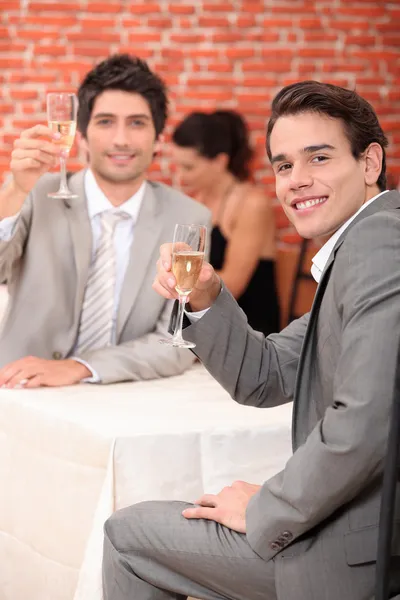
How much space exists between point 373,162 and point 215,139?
3.28 meters

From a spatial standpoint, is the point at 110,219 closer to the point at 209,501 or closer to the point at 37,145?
the point at 37,145

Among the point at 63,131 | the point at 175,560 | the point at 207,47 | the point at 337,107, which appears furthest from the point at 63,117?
the point at 207,47

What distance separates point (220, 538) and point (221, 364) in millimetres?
367

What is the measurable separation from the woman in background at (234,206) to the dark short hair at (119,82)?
1686 mm

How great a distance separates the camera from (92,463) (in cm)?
188

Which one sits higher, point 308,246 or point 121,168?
point 121,168

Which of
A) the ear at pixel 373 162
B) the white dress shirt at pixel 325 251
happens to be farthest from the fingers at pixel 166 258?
the ear at pixel 373 162

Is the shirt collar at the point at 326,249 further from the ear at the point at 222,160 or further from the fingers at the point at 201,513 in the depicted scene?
the ear at the point at 222,160

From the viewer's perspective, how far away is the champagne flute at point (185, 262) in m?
1.70

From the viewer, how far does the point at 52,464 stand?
1965 millimetres

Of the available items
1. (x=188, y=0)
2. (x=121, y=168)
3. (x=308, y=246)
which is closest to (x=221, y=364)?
(x=121, y=168)

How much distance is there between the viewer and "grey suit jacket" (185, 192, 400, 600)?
1275 millimetres

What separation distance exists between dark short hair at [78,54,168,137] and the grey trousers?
161 centimetres

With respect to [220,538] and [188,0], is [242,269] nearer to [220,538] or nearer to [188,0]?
[188,0]
